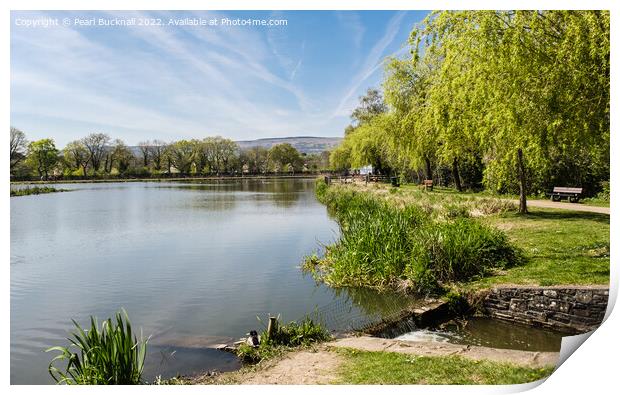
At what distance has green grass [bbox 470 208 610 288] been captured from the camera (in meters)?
7.40

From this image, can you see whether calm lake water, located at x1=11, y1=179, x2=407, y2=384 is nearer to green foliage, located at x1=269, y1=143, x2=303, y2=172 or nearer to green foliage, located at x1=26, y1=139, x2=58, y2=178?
green foliage, located at x1=26, y1=139, x2=58, y2=178

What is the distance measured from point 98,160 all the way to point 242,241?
25.2m

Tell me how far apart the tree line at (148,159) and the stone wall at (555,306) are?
7.52 meters

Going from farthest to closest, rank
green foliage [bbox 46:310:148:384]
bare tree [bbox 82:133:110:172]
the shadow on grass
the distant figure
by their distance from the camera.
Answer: bare tree [bbox 82:133:110:172] < the shadow on grass < the distant figure < green foliage [bbox 46:310:148:384]

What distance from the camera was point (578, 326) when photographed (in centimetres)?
652

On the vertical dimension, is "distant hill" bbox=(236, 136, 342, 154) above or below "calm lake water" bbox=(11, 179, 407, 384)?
above

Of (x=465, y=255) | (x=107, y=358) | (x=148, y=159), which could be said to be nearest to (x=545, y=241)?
(x=465, y=255)

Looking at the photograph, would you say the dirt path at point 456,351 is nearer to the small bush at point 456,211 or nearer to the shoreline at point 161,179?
the small bush at point 456,211

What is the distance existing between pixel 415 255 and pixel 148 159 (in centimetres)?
4510

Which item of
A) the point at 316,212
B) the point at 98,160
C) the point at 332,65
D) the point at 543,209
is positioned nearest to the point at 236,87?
the point at 332,65

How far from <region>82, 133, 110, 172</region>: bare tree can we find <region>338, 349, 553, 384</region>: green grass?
2400 cm

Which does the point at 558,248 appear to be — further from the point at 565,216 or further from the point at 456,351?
the point at 456,351

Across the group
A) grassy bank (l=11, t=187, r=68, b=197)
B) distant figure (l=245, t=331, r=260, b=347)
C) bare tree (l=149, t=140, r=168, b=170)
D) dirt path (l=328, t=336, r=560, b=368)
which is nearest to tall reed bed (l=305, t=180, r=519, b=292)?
dirt path (l=328, t=336, r=560, b=368)
